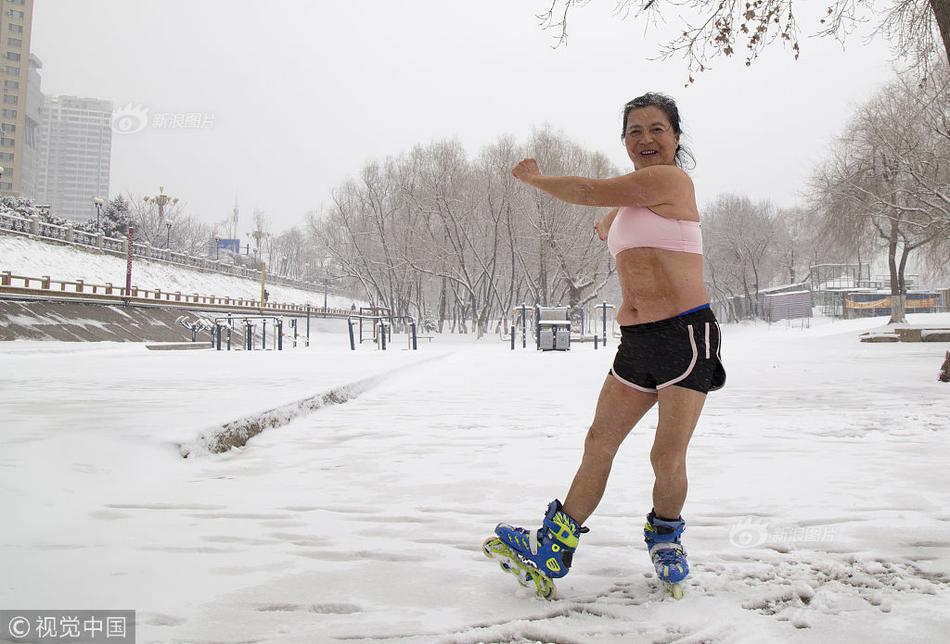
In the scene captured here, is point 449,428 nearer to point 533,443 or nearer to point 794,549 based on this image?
point 533,443

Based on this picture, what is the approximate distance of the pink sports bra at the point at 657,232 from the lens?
1896mm

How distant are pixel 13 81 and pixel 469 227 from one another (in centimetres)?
5317

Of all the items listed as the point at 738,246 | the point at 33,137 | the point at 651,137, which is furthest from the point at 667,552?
the point at 33,137

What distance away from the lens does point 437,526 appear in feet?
8.05

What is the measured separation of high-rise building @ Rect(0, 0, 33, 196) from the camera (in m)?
59.5

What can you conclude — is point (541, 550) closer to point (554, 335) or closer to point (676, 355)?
point (676, 355)

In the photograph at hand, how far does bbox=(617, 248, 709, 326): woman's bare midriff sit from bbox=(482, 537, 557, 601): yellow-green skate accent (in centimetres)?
79

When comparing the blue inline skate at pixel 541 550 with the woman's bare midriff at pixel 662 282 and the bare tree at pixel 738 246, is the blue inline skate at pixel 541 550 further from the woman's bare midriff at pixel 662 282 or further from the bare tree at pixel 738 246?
the bare tree at pixel 738 246

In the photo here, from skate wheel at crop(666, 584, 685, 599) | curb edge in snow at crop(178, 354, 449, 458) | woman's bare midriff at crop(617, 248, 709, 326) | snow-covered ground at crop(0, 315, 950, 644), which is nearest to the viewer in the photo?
snow-covered ground at crop(0, 315, 950, 644)

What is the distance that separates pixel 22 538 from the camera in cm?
223

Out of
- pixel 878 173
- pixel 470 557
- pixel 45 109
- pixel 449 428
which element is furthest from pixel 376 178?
pixel 45 109

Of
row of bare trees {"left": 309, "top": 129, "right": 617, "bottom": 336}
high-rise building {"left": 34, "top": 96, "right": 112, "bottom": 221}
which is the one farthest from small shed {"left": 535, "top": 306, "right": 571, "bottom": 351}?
high-rise building {"left": 34, "top": 96, "right": 112, "bottom": 221}

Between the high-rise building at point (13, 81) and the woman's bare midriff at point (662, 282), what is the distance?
7068 cm

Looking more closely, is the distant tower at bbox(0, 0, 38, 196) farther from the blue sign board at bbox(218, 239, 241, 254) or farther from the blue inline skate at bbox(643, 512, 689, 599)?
the blue inline skate at bbox(643, 512, 689, 599)
